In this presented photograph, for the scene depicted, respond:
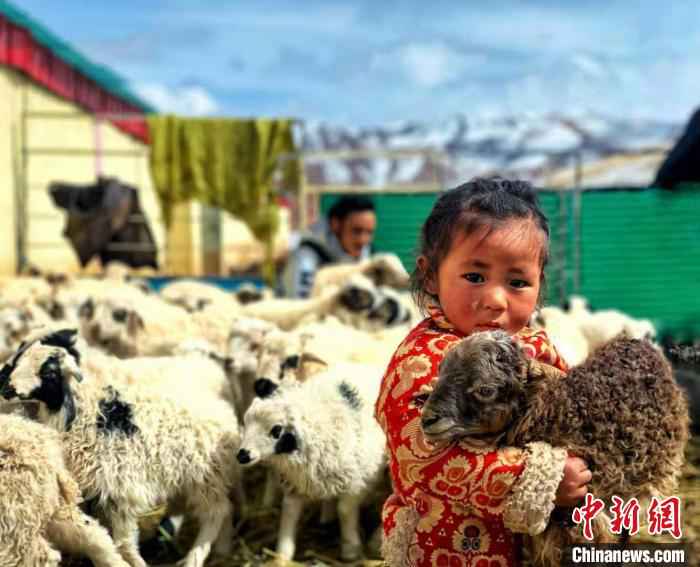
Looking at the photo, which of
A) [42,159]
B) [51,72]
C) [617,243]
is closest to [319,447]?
[617,243]

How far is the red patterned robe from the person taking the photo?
6.92 feet

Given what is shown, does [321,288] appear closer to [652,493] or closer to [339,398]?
[339,398]

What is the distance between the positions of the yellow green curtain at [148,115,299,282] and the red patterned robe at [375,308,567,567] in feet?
31.1

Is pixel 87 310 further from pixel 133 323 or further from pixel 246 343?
pixel 246 343

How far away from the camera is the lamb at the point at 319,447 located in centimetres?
382

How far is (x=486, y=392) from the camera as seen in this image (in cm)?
215

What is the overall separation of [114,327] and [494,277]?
165 inches

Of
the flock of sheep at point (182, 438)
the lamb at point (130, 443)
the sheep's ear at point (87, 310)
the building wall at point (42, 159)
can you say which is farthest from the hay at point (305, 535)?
the building wall at point (42, 159)

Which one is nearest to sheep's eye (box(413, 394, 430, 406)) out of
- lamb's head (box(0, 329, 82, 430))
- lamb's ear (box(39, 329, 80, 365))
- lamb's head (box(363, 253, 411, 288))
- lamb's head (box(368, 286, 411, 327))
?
lamb's head (box(0, 329, 82, 430))

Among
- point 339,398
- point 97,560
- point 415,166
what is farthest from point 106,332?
point 415,166

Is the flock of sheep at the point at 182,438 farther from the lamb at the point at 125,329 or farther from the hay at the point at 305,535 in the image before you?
the lamb at the point at 125,329

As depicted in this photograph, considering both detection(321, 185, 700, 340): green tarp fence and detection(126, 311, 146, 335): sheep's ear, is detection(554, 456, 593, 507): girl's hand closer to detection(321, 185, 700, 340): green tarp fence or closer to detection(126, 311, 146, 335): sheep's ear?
detection(126, 311, 146, 335): sheep's ear

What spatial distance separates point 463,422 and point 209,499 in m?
1.97

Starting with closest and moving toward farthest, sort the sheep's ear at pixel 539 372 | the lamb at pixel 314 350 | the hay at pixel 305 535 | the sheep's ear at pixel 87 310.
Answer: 1. the sheep's ear at pixel 539 372
2. the hay at pixel 305 535
3. the lamb at pixel 314 350
4. the sheep's ear at pixel 87 310
